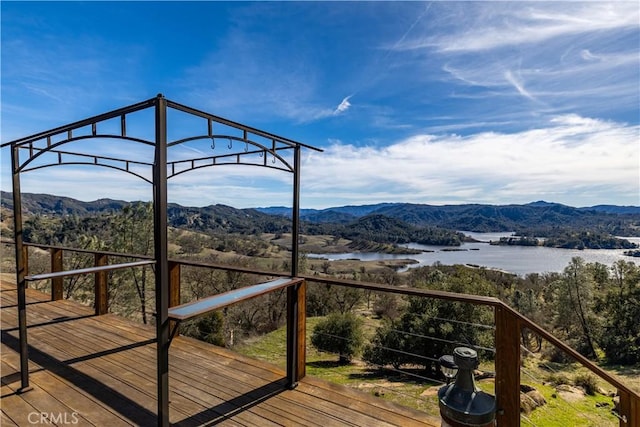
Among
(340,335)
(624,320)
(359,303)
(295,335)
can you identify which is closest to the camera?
(295,335)

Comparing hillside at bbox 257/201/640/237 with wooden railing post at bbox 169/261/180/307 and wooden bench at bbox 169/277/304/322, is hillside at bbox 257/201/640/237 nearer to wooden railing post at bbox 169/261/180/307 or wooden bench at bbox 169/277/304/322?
wooden railing post at bbox 169/261/180/307

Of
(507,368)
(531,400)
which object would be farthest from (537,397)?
(507,368)

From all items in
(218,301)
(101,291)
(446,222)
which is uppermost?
(218,301)

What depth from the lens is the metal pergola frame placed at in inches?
61.7

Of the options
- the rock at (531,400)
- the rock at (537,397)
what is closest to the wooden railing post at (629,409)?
the rock at (531,400)

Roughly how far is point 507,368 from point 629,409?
0.50m

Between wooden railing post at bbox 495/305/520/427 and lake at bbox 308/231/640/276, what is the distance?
41.6 metres

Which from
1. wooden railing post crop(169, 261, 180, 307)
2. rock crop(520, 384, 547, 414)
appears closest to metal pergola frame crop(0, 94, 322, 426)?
wooden railing post crop(169, 261, 180, 307)

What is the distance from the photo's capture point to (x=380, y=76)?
40.2 feet

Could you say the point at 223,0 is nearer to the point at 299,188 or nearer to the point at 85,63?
the point at 85,63

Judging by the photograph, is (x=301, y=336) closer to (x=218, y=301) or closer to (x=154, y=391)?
(x=218, y=301)

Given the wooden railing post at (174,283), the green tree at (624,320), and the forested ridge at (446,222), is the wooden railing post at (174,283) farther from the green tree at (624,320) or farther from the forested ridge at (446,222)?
the green tree at (624,320)

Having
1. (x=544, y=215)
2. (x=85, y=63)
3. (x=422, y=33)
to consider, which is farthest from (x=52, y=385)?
(x=544, y=215)

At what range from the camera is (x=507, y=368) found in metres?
1.74
